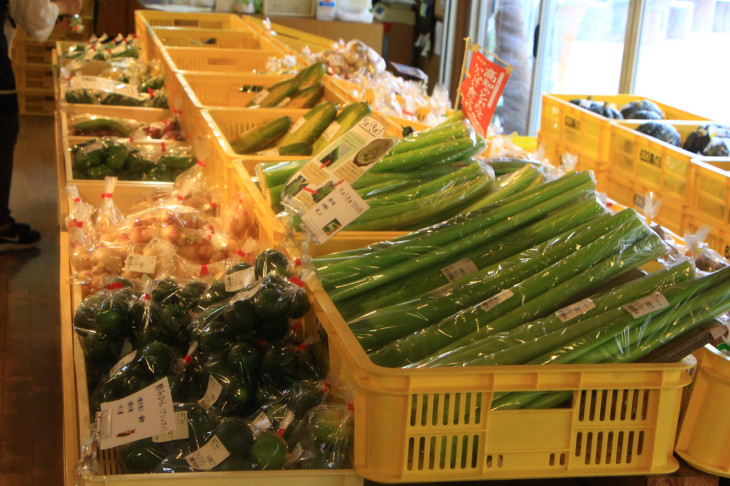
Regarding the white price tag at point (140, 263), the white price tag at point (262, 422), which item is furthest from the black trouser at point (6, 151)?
the white price tag at point (262, 422)

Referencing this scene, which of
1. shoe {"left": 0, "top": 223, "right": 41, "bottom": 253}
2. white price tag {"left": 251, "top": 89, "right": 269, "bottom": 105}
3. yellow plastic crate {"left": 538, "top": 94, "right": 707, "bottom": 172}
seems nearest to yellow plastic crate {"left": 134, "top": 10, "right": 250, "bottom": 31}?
shoe {"left": 0, "top": 223, "right": 41, "bottom": 253}

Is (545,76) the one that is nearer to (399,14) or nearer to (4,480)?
(399,14)

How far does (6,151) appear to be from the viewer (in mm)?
4391

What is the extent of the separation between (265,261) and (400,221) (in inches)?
15.8

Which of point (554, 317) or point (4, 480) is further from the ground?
point (554, 317)

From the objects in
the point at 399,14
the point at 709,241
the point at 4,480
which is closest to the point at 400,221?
the point at 709,241

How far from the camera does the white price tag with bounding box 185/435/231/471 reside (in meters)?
1.24

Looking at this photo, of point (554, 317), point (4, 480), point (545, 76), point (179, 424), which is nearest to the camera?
point (179, 424)

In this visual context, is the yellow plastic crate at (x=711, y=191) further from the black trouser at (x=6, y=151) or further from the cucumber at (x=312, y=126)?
the black trouser at (x=6, y=151)

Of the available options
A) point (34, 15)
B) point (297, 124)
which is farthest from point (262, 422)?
point (34, 15)

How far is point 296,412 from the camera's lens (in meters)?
1.37

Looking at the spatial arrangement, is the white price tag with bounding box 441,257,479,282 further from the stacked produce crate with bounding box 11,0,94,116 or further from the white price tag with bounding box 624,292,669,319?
the stacked produce crate with bounding box 11,0,94,116

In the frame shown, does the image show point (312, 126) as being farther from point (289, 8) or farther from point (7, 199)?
point (289, 8)

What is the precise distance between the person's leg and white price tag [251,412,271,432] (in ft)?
11.8
